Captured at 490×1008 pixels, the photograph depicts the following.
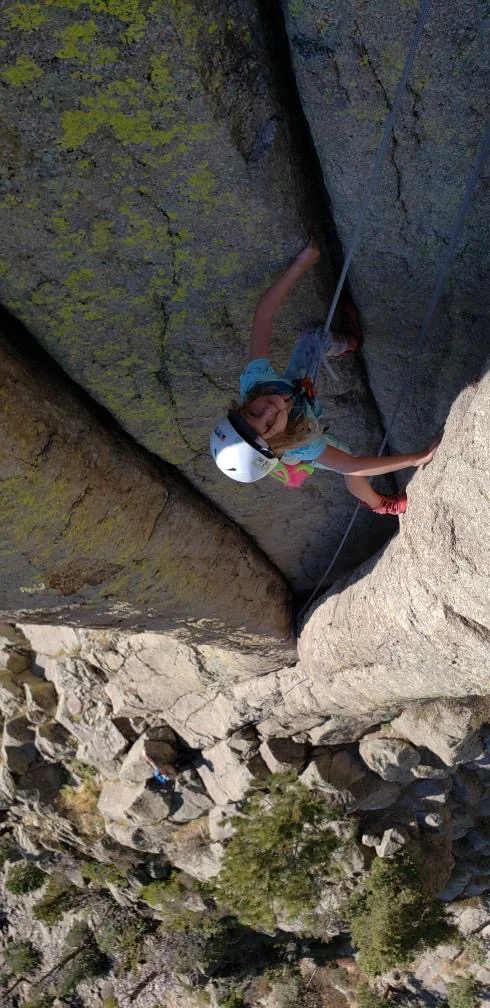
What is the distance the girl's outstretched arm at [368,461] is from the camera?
4.19 meters

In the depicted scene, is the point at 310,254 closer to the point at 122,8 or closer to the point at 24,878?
the point at 122,8

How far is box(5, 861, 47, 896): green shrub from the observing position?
1305 cm

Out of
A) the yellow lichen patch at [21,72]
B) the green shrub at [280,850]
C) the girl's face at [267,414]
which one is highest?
the yellow lichen patch at [21,72]

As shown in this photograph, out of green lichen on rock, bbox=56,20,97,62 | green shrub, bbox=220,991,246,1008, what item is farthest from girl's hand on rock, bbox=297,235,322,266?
green shrub, bbox=220,991,246,1008

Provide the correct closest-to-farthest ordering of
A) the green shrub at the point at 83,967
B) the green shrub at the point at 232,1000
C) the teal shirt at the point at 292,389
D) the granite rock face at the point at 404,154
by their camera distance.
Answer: the granite rock face at the point at 404,154
the teal shirt at the point at 292,389
the green shrub at the point at 232,1000
the green shrub at the point at 83,967

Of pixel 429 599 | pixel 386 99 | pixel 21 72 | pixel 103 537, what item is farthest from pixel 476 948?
pixel 21 72

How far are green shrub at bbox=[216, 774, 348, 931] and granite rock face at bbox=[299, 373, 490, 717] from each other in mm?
2830

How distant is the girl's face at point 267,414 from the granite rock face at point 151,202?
79cm

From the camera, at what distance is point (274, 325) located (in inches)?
170

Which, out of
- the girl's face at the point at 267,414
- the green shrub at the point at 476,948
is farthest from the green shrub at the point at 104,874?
the girl's face at the point at 267,414

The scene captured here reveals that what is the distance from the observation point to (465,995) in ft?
38.6

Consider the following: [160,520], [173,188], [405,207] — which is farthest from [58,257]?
[160,520]

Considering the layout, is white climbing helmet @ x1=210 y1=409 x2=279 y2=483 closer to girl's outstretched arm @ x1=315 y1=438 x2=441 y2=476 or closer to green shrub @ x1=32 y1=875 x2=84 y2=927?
girl's outstretched arm @ x1=315 y1=438 x2=441 y2=476

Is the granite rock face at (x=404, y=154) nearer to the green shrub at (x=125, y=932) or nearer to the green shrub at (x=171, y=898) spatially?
the green shrub at (x=171, y=898)
